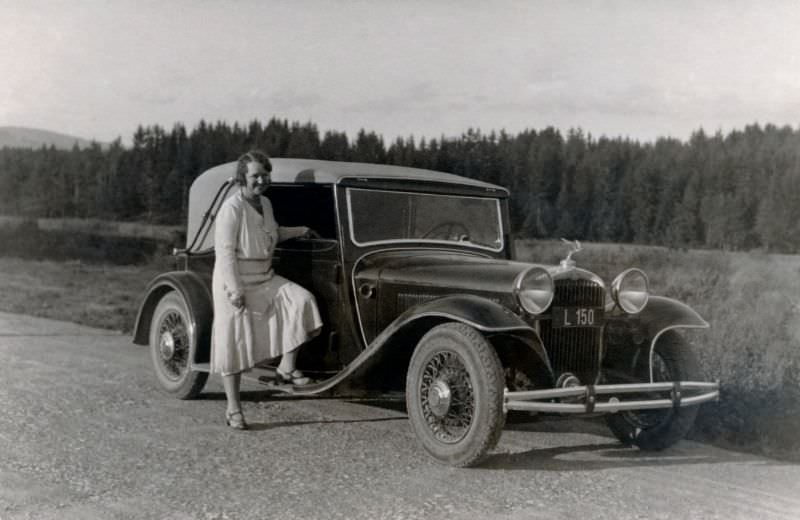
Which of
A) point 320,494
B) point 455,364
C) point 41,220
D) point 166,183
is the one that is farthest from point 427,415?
point 166,183

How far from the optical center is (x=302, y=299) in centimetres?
512

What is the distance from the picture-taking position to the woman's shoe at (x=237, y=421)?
4.95 metres

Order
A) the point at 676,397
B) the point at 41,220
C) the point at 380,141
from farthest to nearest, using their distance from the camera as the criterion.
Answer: the point at 41,220
the point at 380,141
the point at 676,397

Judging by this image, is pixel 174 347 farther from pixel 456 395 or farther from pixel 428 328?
pixel 456 395

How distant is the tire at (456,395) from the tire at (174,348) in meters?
2.13

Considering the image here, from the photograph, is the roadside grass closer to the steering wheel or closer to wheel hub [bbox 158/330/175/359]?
wheel hub [bbox 158/330/175/359]

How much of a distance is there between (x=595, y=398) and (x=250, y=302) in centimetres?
232

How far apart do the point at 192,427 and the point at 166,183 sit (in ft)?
68.9

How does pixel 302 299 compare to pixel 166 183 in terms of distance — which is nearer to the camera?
pixel 302 299

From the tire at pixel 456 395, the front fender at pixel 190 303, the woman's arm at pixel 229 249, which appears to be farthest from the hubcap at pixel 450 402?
the front fender at pixel 190 303

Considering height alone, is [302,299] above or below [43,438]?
above

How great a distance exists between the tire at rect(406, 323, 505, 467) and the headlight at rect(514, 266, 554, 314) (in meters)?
0.41

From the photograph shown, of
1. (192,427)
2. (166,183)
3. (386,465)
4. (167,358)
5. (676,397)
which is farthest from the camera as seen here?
(166,183)

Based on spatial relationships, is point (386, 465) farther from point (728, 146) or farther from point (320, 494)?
point (728, 146)
